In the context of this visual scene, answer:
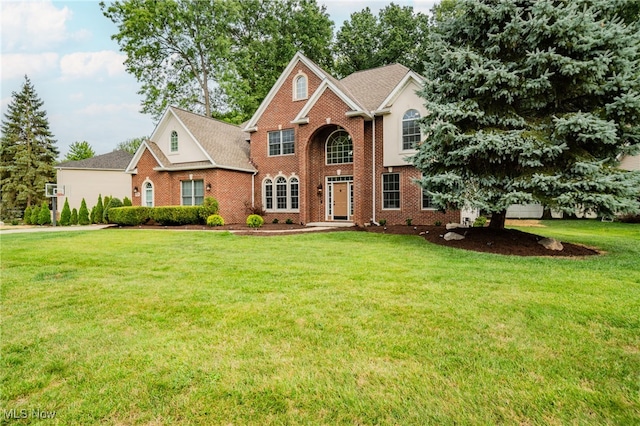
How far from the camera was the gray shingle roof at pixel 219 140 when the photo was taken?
57.8ft

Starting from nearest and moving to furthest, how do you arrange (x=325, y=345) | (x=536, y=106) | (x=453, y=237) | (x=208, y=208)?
(x=325, y=345) → (x=536, y=106) → (x=453, y=237) → (x=208, y=208)

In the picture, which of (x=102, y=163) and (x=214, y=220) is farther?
(x=102, y=163)

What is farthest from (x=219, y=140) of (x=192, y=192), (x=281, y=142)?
(x=281, y=142)

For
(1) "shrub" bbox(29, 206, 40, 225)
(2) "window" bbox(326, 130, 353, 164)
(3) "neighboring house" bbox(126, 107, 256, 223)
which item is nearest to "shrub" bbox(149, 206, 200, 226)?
(3) "neighboring house" bbox(126, 107, 256, 223)

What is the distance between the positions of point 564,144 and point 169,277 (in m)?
8.87

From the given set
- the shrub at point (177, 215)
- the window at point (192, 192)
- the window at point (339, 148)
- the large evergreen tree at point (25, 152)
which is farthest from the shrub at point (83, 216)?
the window at point (339, 148)

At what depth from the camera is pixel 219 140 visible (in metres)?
18.9

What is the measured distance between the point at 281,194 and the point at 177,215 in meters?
5.52

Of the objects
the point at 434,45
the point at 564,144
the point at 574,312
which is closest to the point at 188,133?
the point at 434,45

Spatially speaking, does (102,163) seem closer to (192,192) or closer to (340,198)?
(192,192)

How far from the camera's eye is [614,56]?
24.2 ft

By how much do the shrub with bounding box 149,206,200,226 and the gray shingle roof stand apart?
2.75 meters

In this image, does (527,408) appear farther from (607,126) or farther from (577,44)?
(577,44)

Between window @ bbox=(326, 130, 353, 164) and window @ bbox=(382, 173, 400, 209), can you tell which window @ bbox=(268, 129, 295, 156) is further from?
window @ bbox=(382, 173, 400, 209)
